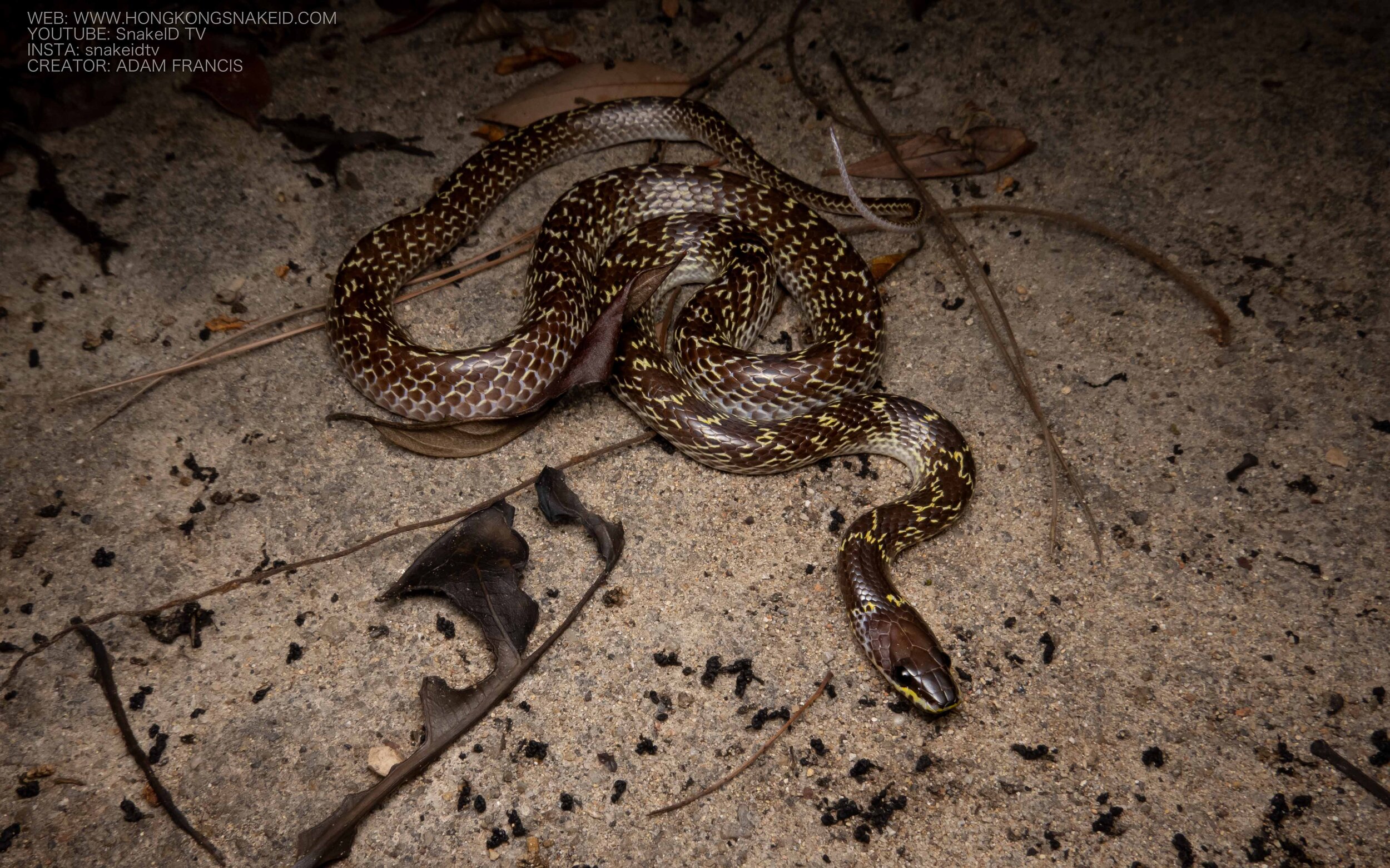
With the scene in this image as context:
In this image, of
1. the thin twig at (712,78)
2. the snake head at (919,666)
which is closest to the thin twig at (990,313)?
the thin twig at (712,78)

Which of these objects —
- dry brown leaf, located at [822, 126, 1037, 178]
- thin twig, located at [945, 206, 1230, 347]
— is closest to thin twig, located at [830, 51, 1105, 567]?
dry brown leaf, located at [822, 126, 1037, 178]

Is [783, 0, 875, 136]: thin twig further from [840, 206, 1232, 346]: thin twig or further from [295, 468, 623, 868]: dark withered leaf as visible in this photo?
[295, 468, 623, 868]: dark withered leaf

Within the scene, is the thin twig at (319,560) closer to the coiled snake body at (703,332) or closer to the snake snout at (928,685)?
the coiled snake body at (703,332)

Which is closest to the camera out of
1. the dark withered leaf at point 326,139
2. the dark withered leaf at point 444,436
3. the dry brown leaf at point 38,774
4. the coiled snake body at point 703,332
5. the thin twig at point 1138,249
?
the dry brown leaf at point 38,774

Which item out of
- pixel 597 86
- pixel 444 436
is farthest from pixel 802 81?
pixel 444 436

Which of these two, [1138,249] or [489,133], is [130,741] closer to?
[489,133]

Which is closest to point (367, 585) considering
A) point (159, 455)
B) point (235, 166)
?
point (159, 455)
